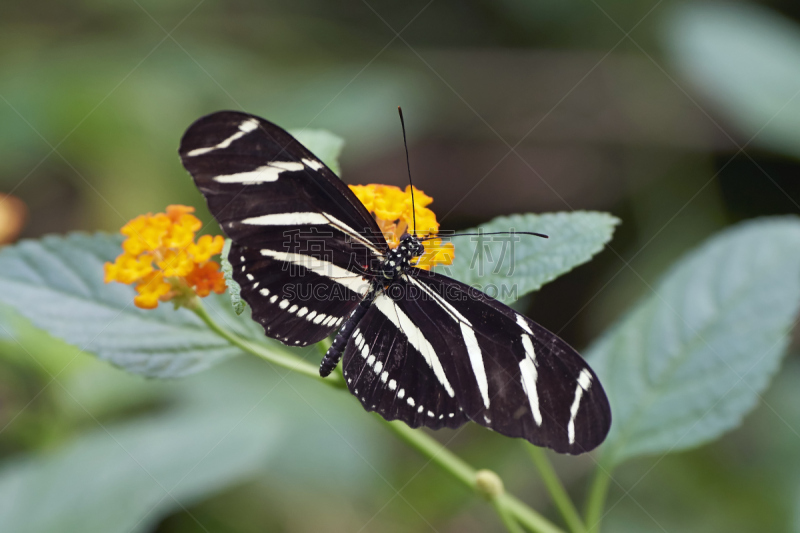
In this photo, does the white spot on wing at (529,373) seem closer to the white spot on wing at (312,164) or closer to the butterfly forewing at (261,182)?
the butterfly forewing at (261,182)

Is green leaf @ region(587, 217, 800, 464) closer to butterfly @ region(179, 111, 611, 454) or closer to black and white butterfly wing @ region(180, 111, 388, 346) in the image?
butterfly @ region(179, 111, 611, 454)

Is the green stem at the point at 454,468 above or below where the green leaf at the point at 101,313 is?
above

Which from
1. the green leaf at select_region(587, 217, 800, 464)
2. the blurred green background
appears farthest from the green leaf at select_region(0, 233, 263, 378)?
the green leaf at select_region(587, 217, 800, 464)

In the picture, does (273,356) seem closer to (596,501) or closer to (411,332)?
(411,332)

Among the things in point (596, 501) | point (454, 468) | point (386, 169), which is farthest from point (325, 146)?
point (386, 169)

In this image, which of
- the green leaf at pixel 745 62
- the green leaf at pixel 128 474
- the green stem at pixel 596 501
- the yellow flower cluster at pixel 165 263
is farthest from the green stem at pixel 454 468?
the green leaf at pixel 745 62

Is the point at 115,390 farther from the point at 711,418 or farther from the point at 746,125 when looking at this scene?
the point at 746,125
